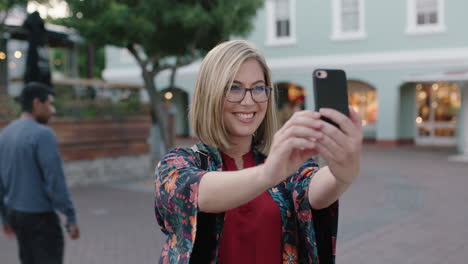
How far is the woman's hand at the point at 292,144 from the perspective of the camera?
1.13 m

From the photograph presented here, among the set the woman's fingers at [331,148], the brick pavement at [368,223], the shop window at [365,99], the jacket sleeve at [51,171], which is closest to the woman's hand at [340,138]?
the woman's fingers at [331,148]

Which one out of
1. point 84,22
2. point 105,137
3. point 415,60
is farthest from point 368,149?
point 84,22

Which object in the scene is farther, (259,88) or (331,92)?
(259,88)

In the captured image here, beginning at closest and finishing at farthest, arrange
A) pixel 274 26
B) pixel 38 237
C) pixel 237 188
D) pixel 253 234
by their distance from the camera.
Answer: pixel 237 188 < pixel 253 234 < pixel 38 237 < pixel 274 26

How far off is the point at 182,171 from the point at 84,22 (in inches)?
372

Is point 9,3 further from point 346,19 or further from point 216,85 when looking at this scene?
point 346,19

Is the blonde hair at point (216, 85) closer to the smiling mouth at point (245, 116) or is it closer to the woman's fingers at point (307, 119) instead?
the smiling mouth at point (245, 116)

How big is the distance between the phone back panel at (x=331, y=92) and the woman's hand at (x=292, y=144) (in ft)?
0.16

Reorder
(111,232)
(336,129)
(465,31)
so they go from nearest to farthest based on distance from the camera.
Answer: (336,129)
(111,232)
(465,31)

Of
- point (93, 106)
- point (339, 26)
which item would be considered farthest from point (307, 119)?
point (339, 26)

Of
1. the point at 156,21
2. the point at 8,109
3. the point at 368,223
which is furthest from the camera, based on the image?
the point at 156,21

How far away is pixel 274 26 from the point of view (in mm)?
21953

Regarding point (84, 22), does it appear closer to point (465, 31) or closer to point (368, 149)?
point (368, 149)

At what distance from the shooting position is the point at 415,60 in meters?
18.9
